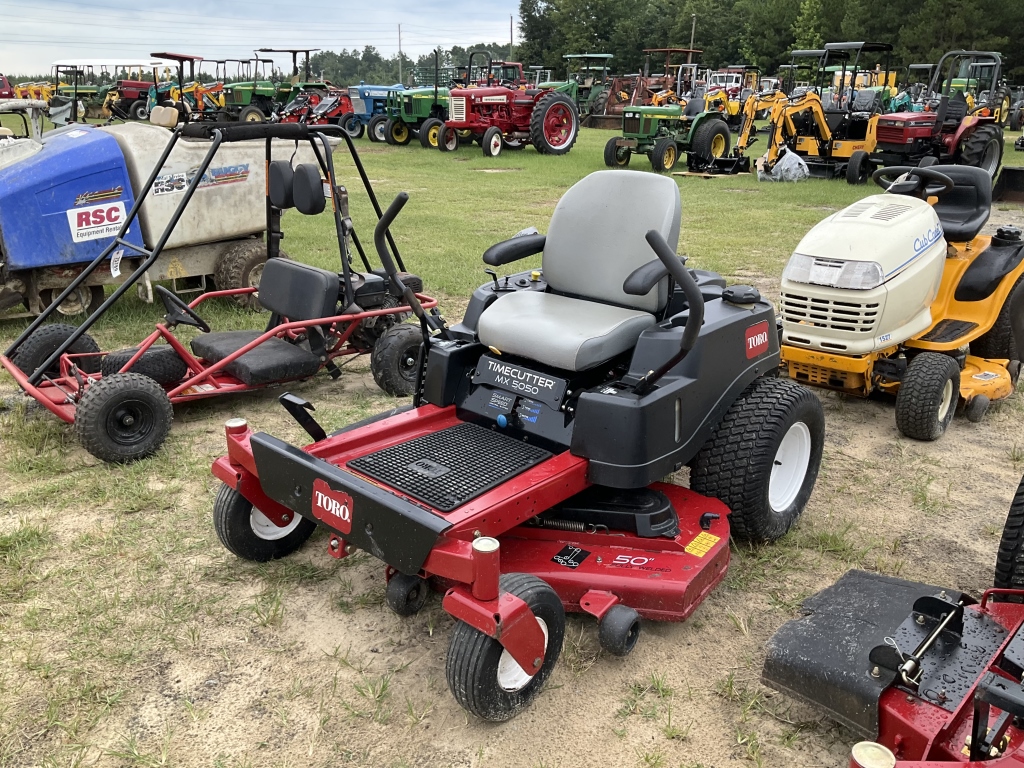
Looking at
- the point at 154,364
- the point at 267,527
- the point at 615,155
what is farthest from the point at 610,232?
the point at 615,155

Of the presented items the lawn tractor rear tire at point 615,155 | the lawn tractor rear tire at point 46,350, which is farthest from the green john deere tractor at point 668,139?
the lawn tractor rear tire at point 46,350

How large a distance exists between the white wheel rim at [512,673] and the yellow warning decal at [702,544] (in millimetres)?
621

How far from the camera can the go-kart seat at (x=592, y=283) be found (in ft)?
9.71

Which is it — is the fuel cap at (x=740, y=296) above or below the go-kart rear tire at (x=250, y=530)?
above

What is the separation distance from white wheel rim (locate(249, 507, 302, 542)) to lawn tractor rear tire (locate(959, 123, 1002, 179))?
11.8 metres

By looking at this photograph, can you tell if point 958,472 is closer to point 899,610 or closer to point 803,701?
point 899,610

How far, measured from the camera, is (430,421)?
10.5ft

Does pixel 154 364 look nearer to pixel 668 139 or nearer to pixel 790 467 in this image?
pixel 790 467

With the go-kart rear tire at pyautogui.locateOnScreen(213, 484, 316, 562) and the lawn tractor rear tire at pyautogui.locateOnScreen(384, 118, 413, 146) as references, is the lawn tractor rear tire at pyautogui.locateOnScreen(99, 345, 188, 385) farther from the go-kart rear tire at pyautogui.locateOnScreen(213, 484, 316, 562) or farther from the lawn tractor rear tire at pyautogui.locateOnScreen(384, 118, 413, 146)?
the lawn tractor rear tire at pyautogui.locateOnScreen(384, 118, 413, 146)

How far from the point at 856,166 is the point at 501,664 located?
11973mm

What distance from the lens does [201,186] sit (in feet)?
19.0

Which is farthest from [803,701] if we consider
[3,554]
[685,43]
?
[685,43]

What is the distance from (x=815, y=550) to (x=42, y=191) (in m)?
4.76

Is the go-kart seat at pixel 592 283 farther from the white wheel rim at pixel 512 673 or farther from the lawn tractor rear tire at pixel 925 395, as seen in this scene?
the lawn tractor rear tire at pixel 925 395
